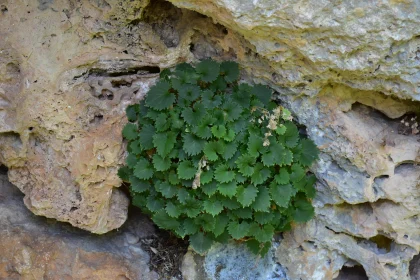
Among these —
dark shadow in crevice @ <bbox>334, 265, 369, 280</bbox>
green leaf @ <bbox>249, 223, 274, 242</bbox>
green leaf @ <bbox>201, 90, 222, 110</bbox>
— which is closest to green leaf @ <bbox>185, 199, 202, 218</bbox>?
green leaf @ <bbox>249, 223, 274, 242</bbox>

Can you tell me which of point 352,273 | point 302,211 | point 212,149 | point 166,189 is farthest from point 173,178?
point 352,273

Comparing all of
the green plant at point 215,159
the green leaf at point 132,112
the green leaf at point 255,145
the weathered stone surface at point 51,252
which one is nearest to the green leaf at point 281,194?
the green plant at point 215,159

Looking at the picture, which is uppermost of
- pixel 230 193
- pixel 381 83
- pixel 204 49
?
pixel 381 83

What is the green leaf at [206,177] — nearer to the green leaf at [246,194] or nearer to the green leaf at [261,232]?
the green leaf at [246,194]

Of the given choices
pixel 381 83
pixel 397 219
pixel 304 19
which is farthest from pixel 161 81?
pixel 397 219

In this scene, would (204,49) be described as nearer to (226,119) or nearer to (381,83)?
(226,119)

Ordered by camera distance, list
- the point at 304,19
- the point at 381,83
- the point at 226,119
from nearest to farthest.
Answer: the point at 304,19 → the point at 381,83 → the point at 226,119

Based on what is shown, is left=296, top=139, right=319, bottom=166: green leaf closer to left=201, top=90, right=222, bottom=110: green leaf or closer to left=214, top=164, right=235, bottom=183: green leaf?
left=214, top=164, right=235, bottom=183: green leaf
